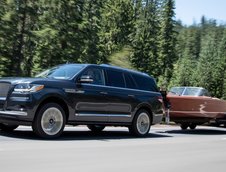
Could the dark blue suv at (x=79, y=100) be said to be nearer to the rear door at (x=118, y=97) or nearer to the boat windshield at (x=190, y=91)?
the rear door at (x=118, y=97)

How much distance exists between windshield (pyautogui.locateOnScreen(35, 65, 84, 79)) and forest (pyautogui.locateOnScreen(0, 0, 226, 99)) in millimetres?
15452

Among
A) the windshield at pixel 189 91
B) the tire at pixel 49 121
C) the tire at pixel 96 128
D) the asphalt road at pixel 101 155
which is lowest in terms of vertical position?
the asphalt road at pixel 101 155

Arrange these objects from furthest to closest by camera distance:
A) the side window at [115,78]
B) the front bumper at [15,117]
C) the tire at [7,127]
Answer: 1. the side window at [115,78]
2. the tire at [7,127]
3. the front bumper at [15,117]

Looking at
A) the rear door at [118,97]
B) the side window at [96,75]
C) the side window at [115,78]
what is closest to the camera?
the side window at [96,75]

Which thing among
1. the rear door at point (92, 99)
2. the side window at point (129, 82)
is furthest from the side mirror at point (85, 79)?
the side window at point (129, 82)

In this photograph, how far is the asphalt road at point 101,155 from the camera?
27.0 ft

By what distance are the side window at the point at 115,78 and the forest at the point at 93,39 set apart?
14132 mm

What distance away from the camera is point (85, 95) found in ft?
41.1

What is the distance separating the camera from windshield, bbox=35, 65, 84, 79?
12.6 meters

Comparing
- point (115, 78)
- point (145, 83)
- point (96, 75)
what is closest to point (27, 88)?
point (96, 75)

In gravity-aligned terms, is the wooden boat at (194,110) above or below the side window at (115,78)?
below

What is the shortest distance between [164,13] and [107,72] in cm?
7636

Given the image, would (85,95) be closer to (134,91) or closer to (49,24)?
(134,91)

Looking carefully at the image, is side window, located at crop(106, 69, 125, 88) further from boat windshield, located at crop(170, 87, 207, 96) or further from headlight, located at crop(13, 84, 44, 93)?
boat windshield, located at crop(170, 87, 207, 96)
